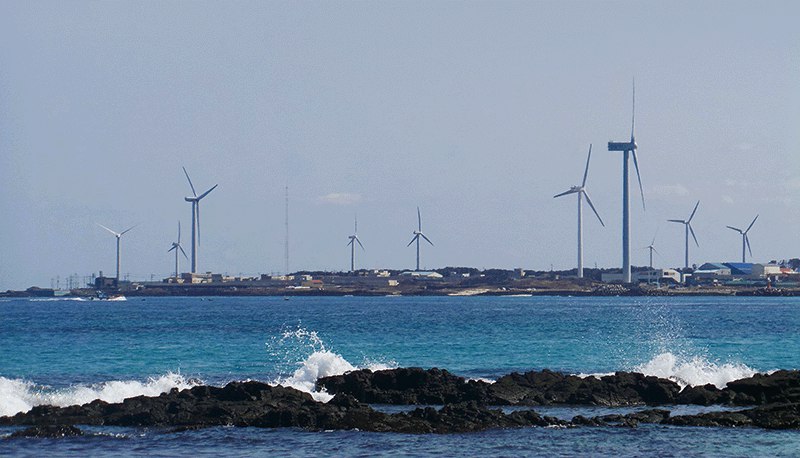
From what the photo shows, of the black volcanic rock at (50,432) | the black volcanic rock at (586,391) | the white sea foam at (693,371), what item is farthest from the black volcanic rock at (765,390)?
the black volcanic rock at (50,432)

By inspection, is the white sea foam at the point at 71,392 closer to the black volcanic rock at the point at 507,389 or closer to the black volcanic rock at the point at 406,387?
the black volcanic rock at the point at 406,387

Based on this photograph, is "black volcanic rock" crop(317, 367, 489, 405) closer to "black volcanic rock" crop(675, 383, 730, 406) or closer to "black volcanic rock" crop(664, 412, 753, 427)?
"black volcanic rock" crop(675, 383, 730, 406)

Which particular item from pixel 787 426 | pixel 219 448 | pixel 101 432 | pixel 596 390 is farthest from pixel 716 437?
pixel 101 432

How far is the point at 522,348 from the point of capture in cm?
6856

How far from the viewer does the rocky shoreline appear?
34156 millimetres

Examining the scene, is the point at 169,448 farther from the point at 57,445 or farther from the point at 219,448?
the point at 57,445

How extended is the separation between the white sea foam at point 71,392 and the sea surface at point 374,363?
0.08 m

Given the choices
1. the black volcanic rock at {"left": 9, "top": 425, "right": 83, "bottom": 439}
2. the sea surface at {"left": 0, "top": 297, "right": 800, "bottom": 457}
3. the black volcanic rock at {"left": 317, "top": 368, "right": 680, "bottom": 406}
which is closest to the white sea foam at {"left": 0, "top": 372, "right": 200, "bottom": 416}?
the sea surface at {"left": 0, "top": 297, "right": 800, "bottom": 457}

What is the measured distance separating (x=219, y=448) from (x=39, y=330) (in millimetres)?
69957

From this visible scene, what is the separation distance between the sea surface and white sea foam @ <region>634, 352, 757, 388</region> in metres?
0.09

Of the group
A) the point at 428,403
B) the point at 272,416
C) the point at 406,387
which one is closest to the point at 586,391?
the point at 428,403

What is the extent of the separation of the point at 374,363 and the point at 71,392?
1703 centimetres

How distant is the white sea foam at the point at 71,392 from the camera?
39062 millimetres

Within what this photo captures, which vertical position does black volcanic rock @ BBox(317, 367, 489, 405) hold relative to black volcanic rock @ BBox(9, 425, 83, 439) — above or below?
above
